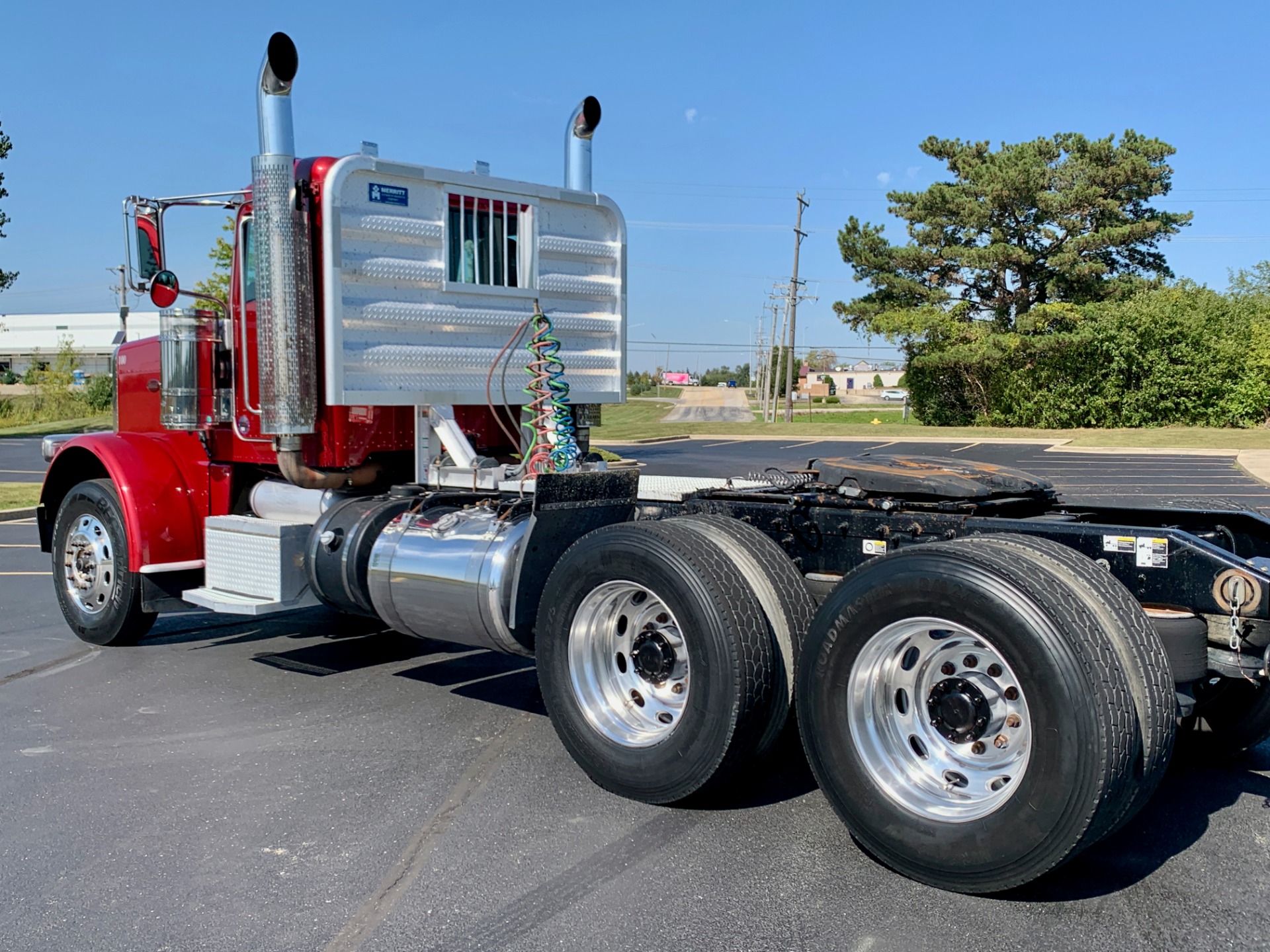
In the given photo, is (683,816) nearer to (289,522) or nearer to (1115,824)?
(1115,824)

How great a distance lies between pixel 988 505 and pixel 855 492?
0.53 m

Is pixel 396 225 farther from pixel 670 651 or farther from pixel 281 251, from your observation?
pixel 670 651

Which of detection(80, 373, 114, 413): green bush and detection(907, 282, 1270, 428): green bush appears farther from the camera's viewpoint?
detection(80, 373, 114, 413): green bush

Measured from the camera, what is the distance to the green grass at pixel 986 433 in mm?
30641

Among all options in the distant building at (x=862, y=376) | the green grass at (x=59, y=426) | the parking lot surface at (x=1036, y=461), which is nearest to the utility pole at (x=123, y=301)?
the parking lot surface at (x=1036, y=461)

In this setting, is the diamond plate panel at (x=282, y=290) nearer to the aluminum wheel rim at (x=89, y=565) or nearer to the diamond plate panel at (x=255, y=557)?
the diamond plate panel at (x=255, y=557)

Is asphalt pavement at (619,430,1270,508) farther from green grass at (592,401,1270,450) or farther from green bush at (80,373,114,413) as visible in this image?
green bush at (80,373,114,413)

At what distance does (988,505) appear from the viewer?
4.28 m

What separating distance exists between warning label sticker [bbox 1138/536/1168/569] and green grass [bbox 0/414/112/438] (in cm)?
3648

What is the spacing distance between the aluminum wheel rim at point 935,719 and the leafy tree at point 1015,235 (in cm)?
3855

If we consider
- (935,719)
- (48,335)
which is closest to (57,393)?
(935,719)

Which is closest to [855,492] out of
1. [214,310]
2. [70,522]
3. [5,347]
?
[214,310]

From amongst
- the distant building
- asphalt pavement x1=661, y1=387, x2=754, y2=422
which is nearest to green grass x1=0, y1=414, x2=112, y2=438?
asphalt pavement x1=661, y1=387, x2=754, y2=422

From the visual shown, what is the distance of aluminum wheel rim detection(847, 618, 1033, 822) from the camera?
3549 mm
